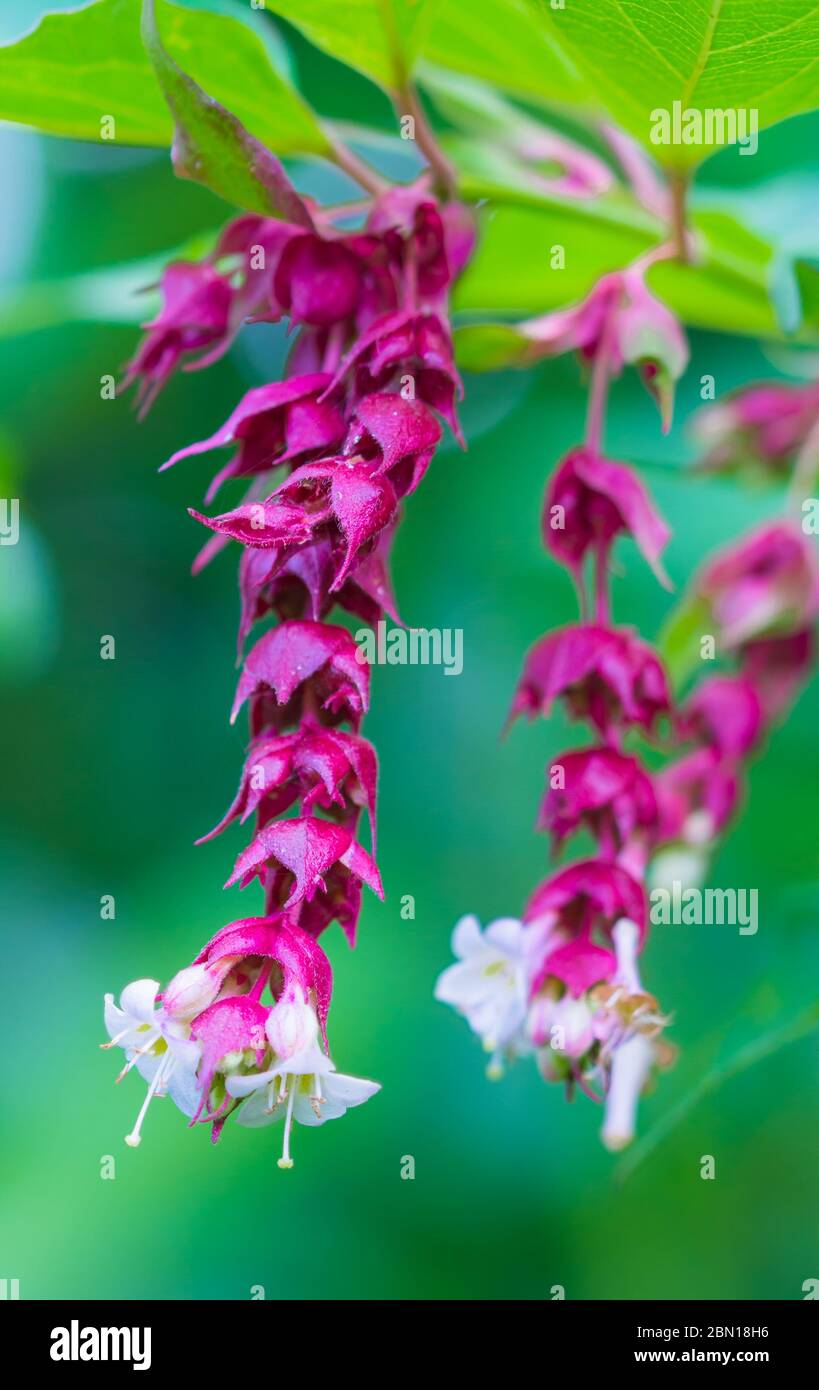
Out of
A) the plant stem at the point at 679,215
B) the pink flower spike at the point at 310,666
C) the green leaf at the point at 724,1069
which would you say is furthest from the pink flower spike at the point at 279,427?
the green leaf at the point at 724,1069

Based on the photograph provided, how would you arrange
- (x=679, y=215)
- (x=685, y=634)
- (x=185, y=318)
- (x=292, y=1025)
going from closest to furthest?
1. (x=292, y=1025)
2. (x=185, y=318)
3. (x=679, y=215)
4. (x=685, y=634)

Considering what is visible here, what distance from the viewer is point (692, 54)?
0.94m

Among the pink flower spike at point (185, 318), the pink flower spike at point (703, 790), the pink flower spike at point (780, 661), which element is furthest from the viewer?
the pink flower spike at point (780, 661)

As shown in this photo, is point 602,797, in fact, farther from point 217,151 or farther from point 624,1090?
point 217,151

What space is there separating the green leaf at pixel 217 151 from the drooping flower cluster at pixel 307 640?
15mm

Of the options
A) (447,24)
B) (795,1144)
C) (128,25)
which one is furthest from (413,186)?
(795,1144)

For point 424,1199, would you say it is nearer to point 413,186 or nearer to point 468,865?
point 468,865

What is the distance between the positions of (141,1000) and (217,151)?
497 mm

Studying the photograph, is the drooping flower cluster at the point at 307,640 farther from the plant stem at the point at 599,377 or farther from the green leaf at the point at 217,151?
the plant stem at the point at 599,377

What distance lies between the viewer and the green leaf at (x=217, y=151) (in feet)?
2.48

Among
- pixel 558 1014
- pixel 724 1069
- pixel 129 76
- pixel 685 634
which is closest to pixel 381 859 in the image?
pixel 685 634

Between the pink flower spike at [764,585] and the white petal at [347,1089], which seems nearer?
the white petal at [347,1089]

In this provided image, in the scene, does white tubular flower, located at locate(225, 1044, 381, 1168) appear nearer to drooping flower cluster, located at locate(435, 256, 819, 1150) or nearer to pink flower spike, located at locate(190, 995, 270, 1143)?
pink flower spike, located at locate(190, 995, 270, 1143)

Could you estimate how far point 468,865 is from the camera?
2.20m
